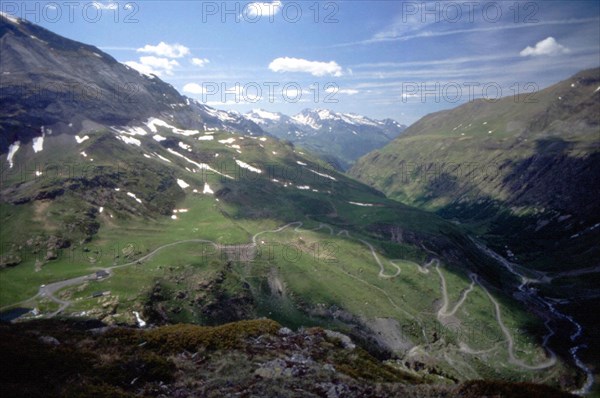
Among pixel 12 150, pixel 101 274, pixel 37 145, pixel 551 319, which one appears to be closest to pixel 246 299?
pixel 101 274

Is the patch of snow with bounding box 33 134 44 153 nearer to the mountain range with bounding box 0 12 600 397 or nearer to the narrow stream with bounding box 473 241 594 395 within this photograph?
the mountain range with bounding box 0 12 600 397

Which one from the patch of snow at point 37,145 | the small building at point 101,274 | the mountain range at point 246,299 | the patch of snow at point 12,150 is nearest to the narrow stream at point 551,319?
the mountain range at point 246,299

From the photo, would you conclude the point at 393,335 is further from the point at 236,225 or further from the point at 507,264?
the point at 507,264

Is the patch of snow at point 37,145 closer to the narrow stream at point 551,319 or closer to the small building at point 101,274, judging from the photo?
the small building at point 101,274

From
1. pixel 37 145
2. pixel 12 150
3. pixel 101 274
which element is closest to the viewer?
pixel 101 274

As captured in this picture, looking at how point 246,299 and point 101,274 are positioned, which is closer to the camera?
point 101,274

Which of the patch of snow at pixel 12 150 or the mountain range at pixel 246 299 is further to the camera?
the patch of snow at pixel 12 150

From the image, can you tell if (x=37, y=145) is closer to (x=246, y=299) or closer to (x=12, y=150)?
(x=12, y=150)

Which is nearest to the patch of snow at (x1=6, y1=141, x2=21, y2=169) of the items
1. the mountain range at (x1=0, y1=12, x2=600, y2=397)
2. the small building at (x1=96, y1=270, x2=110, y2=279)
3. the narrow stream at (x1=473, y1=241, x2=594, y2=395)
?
the mountain range at (x1=0, y1=12, x2=600, y2=397)

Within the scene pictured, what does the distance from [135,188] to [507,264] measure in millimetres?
191152

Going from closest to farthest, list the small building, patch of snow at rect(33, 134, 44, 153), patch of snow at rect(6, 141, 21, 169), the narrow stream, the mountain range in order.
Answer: the mountain range → the narrow stream → the small building → patch of snow at rect(6, 141, 21, 169) → patch of snow at rect(33, 134, 44, 153)

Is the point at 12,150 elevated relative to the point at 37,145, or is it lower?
lower

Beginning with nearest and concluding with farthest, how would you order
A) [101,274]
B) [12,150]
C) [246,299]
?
[101,274] < [246,299] < [12,150]

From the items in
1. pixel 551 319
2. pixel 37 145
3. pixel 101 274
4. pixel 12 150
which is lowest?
pixel 551 319
